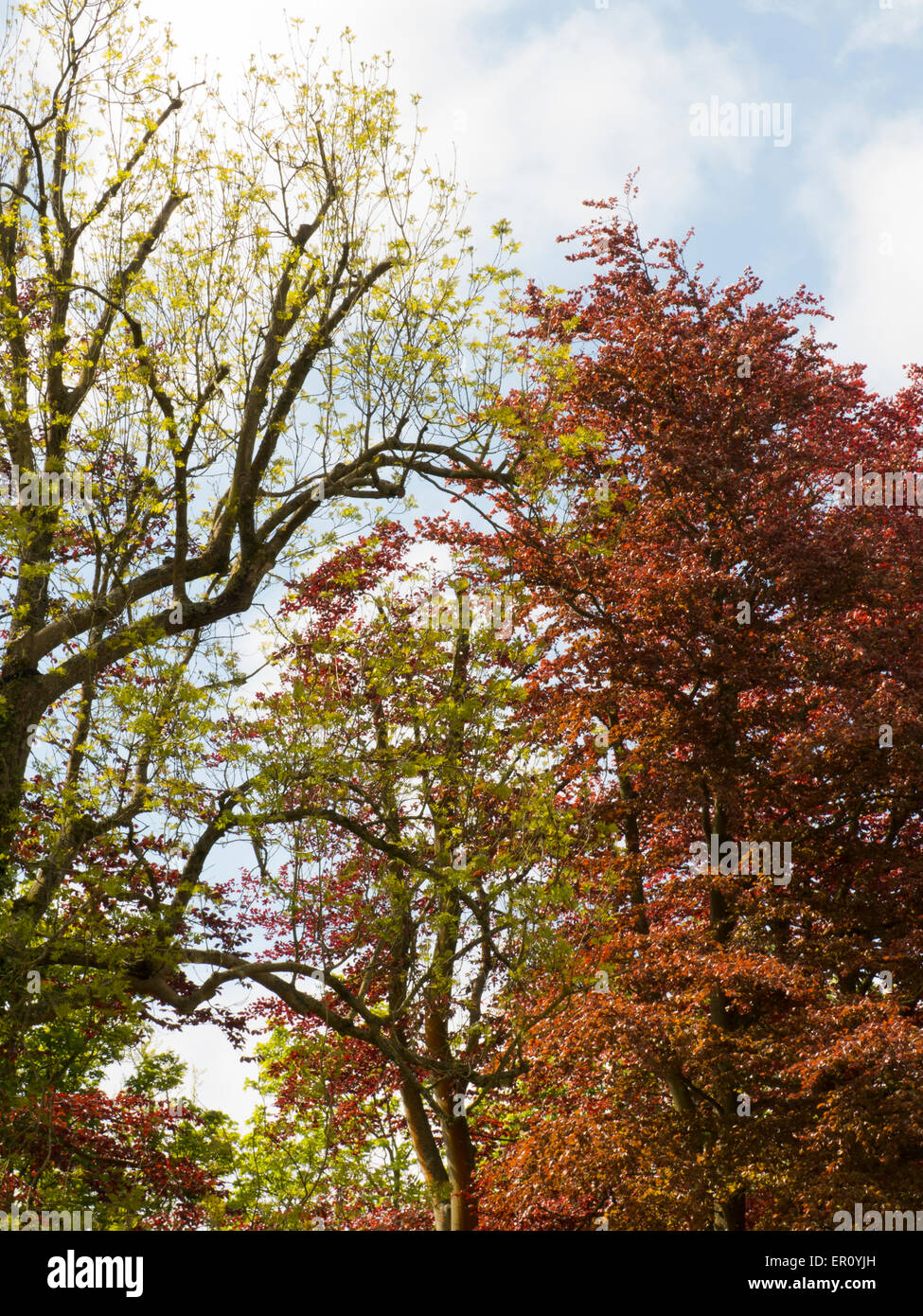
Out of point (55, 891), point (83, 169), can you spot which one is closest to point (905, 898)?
point (55, 891)

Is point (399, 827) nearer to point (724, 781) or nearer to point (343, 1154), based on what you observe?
point (724, 781)

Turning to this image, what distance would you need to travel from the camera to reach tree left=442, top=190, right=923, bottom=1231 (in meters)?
8.62

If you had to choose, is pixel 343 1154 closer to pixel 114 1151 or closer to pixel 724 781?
pixel 114 1151

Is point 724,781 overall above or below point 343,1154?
above

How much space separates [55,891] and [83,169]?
625cm

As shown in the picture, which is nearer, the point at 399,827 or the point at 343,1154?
the point at 399,827

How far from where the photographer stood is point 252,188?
31.6 feet

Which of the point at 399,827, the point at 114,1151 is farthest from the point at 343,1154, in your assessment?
Answer: the point at 399,827

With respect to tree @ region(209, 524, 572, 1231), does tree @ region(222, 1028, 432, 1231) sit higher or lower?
lower

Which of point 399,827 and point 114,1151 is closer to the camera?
point 399,827

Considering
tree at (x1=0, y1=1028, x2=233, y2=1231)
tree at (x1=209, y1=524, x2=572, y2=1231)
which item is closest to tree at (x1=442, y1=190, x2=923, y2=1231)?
tree at (x1=209, y1=524, x2=572, y2=1231)

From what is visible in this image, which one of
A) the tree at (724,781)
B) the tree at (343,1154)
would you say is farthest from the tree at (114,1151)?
the tree at (724,781)

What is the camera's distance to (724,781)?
9.72 metres

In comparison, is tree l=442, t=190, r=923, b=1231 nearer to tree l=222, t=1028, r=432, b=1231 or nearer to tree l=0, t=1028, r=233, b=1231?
tree l=222, t=1028, r=432, b=1231
